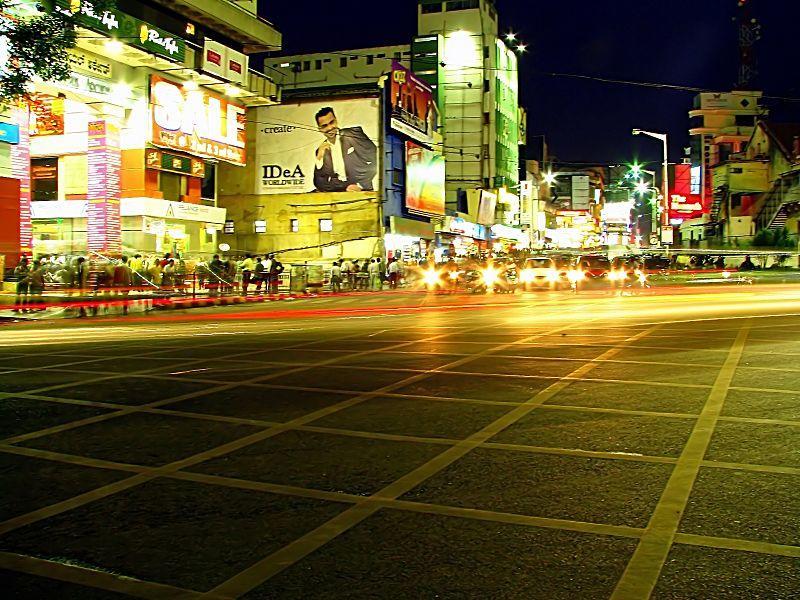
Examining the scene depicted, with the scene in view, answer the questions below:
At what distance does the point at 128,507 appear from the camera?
4621mm

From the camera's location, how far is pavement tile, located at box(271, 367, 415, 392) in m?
8.82

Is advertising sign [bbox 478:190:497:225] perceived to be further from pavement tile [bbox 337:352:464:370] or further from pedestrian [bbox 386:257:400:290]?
pavement tile [bbox 337:352:464:370]

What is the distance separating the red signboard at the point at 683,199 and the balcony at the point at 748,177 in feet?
31.5

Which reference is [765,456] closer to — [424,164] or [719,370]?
[719,370]

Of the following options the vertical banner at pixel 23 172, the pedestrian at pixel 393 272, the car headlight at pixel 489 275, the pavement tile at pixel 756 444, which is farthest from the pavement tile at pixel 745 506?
the pedestrian at pixel 393 272

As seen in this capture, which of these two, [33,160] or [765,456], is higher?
[33,160]

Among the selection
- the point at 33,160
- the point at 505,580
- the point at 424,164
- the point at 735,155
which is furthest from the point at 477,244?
the point at 505,580

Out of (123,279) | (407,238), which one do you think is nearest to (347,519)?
(123,279)

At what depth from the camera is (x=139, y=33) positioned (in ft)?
109

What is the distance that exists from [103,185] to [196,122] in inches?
330

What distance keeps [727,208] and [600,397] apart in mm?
69678

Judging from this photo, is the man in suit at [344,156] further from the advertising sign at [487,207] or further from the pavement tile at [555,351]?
the pavement tile at [555,351]

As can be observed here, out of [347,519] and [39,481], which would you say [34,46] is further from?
[347,519]

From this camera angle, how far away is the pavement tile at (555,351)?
11148mm
